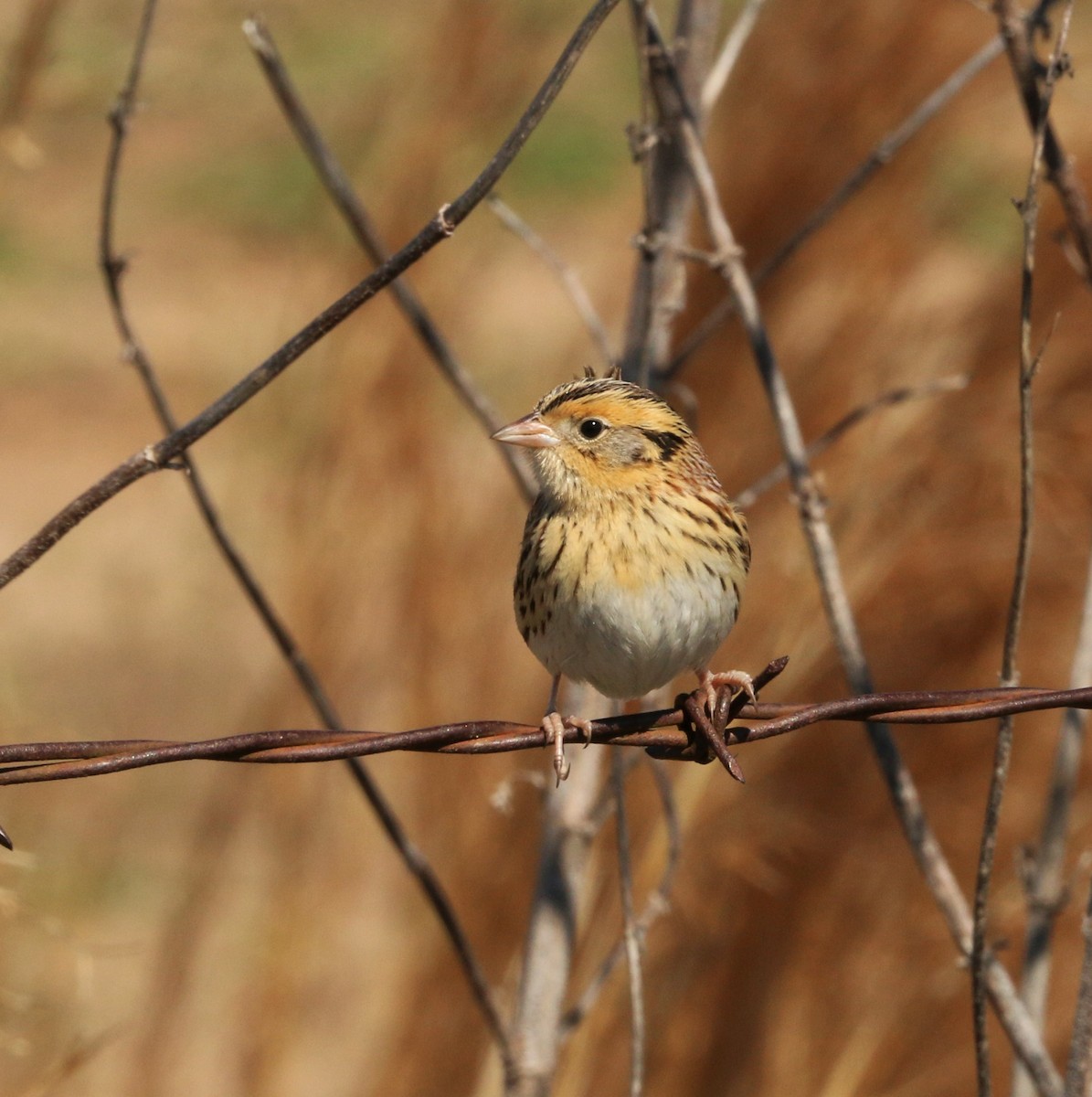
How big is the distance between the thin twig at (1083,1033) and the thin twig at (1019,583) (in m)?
0.16

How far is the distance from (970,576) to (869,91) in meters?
1.42

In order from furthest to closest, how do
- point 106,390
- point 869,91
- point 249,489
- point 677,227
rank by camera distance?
1. point 106,390
2. point 249,489
3. point 869,91
4. point 677,227

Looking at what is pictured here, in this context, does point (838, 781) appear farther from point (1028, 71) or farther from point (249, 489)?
point (249, 489)

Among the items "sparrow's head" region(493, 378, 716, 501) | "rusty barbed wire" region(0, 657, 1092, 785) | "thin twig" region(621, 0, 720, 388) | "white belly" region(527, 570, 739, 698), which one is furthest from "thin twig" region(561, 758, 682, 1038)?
"thin twig" region(621, 0, 720, 388)

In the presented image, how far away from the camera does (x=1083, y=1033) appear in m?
3.02

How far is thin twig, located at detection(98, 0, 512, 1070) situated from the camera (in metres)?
3.40

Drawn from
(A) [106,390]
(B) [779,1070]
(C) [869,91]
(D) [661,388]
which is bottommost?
(B) [779,1070]

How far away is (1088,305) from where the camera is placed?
4.55 metres

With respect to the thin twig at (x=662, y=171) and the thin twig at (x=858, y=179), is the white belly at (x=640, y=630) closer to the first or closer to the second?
the thin twig at (x=662, y=171)

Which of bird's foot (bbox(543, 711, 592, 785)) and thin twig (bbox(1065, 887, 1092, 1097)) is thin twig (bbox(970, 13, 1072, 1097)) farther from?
bird's foot (bbox(543, 711, 592, 785))

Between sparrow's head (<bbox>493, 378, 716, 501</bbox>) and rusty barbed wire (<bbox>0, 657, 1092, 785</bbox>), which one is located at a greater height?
sparrow's head (<bbox>493, 378, 716, 501</bbox>)

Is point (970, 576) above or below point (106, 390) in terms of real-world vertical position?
below

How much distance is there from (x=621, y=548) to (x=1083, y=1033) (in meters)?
1.29

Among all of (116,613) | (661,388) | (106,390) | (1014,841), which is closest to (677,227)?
(661,388)
